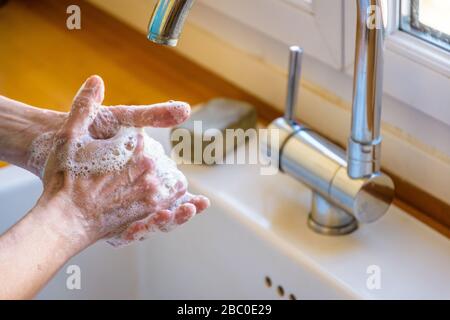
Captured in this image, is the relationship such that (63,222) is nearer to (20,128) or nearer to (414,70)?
(20,128)

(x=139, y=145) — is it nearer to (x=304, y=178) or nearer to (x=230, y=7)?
(x=304, y=178)

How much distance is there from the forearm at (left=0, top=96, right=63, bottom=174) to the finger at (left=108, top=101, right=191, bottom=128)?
0.06 meters

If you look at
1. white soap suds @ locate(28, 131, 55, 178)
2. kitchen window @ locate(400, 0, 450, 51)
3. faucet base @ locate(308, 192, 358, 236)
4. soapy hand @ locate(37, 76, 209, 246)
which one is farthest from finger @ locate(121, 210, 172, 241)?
kitchen window @ locate(400, 0, 450, 51)

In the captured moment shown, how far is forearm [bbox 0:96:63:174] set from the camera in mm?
750

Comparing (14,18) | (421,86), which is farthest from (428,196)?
(14,18)

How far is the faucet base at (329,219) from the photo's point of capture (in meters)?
0.86

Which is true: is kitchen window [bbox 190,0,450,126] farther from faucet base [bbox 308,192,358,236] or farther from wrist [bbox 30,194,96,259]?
wrist [bbox 30,194,96,259]

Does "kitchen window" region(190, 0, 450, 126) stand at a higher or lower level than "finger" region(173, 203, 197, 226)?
higher

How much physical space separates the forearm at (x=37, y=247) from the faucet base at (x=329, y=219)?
0.97 feet

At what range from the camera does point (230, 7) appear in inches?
40.9

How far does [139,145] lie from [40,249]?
147mm

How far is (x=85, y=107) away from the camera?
28.1 inches

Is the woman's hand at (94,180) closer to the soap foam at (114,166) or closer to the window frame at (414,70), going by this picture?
the soap foam at (114,166)

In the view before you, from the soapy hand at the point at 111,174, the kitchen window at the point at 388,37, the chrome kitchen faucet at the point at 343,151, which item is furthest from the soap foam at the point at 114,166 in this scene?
the kitchen window at the point at 388,37
